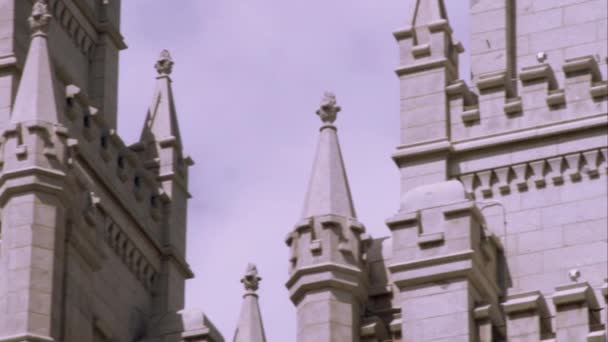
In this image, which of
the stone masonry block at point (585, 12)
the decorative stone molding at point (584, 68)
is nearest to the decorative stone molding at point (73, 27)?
the stone masonry block at point (585, 12)

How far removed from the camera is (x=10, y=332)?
49000 millimetres

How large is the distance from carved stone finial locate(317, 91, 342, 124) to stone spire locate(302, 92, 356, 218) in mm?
222

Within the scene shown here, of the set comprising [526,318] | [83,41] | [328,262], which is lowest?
[526,318]

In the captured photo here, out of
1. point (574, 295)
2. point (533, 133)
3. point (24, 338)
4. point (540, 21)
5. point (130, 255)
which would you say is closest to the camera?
point (574, 295)

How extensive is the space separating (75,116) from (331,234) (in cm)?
703

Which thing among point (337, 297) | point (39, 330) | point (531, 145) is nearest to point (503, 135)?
point (531, 145)

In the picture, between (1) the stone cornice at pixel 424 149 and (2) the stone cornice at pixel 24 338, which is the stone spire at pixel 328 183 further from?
(2) the stone cornice at pixel 24 338

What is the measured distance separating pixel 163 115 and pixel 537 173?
36.6 feet

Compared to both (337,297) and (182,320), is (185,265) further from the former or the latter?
(337,297)

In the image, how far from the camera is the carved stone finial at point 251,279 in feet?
177

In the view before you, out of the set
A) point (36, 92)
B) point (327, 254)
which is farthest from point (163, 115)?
point (327, 254)

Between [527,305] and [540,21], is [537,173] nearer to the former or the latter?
[527,305]

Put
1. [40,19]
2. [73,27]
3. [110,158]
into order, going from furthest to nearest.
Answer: [73,27] < [110,158] < [40,19]

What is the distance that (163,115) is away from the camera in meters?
58.8
